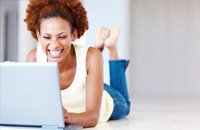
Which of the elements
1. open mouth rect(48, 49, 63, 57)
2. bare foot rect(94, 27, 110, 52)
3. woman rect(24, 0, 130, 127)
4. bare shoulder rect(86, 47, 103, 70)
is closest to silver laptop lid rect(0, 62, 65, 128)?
woman rect(24, 0, 130, 127)

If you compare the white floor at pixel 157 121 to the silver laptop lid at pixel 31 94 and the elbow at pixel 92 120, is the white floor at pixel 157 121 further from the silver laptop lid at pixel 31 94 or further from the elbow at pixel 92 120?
the silver laptop lid at pixel 31 94

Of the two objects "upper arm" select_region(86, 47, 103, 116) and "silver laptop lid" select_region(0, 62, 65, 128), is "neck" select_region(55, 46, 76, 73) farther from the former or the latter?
"silver laptop lid" select_region(0, 62, 65, 128)

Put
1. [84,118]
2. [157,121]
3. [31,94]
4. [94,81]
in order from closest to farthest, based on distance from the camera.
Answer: [31,94] → [84,118] → [94,81] → [157,121]

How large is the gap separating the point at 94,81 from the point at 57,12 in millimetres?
422

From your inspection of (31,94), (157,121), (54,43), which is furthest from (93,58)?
(157,121)

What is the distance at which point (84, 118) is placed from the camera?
1.55 meters

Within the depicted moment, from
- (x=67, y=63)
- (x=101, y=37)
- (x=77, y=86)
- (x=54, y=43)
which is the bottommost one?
(x=77, y=86)

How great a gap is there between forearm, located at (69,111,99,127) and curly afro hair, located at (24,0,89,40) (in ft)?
1.64

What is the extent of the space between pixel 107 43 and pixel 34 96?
1.58 meters

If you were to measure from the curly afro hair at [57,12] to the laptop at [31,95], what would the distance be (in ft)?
1.82

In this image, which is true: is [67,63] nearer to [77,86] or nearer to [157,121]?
[77,86]

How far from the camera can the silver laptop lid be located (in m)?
1.15

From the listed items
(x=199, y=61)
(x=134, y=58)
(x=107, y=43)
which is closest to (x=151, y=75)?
(x=134, y=58)

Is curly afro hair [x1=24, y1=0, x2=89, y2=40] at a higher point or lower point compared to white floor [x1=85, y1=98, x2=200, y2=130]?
higher
